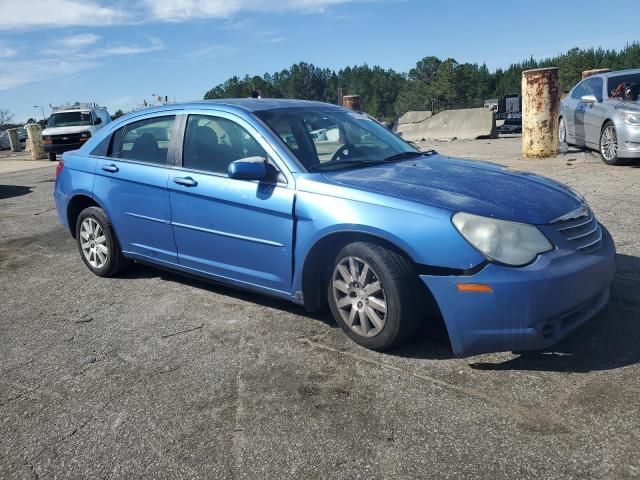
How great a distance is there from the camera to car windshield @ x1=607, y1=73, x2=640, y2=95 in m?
10.1

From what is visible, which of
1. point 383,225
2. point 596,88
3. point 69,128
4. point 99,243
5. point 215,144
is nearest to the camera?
point 383,225

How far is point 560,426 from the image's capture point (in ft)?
9.09

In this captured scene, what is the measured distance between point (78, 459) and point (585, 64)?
104319mm

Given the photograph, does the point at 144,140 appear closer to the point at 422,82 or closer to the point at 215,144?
the point at 215,144

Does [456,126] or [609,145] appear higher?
[609,145]

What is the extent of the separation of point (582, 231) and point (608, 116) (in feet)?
23.9

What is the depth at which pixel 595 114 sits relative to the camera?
1026cm

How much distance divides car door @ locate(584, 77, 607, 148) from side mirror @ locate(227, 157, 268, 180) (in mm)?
7984

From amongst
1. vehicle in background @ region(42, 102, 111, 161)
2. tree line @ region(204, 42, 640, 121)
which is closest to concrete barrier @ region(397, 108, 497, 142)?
vehicle in background @ region(42, 102, 111, 161)

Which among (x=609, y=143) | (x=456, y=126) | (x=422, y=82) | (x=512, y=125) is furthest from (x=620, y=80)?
(x=422, y=82)

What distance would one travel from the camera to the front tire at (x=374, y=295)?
3.39 m

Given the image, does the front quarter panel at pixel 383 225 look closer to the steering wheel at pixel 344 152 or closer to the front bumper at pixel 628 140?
the steering wheel at pixel 344 152

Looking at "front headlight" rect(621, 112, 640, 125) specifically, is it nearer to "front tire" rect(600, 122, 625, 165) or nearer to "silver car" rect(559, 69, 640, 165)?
"silver car" rect(559, 69, 640, 165)

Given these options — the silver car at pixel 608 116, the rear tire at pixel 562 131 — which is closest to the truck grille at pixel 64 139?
the rear tire at pixel 562 131
